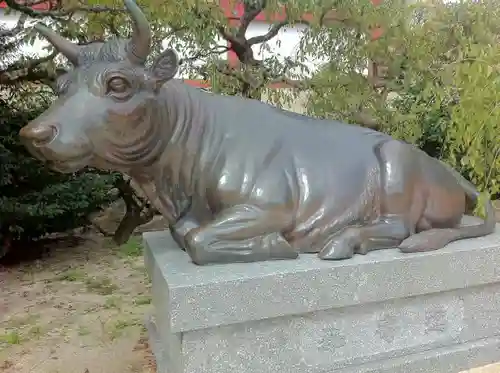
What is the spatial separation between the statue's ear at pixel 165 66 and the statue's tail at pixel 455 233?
1161 millimetres

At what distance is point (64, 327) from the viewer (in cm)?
321

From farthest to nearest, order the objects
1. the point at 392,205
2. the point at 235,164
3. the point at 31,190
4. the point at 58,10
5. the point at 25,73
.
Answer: the point at 25,73 < the point at 31,190 < the point at 58,10 < the point at 392,205 < the point at 235,164

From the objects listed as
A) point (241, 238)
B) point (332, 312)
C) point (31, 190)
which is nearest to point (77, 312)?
point (31, 190)

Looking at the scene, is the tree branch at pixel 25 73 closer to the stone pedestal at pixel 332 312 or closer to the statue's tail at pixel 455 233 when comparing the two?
the stone pedestal at pixel 332 312

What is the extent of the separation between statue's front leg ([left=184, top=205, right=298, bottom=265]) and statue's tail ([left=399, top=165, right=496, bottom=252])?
1.71ft

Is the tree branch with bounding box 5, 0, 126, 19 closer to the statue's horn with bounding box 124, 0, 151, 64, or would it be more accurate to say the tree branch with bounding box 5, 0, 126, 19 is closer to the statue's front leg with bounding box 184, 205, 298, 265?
the statue's horn with bounding box 124, 0, 151, 64

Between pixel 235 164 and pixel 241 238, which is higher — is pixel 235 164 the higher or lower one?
the higher one

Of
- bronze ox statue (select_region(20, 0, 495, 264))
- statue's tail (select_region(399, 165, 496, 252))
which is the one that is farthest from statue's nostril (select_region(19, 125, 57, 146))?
statue's tail (select_region(399, 165, 496, 252))

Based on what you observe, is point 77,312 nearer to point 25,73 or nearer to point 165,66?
point 165,66

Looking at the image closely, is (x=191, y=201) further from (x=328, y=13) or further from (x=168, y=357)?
(x=328, y=13)

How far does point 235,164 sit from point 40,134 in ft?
2.38

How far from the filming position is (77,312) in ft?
11.3

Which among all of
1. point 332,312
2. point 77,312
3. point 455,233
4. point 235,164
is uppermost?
point 235,164

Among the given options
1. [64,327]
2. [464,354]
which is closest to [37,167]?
[64,327]
